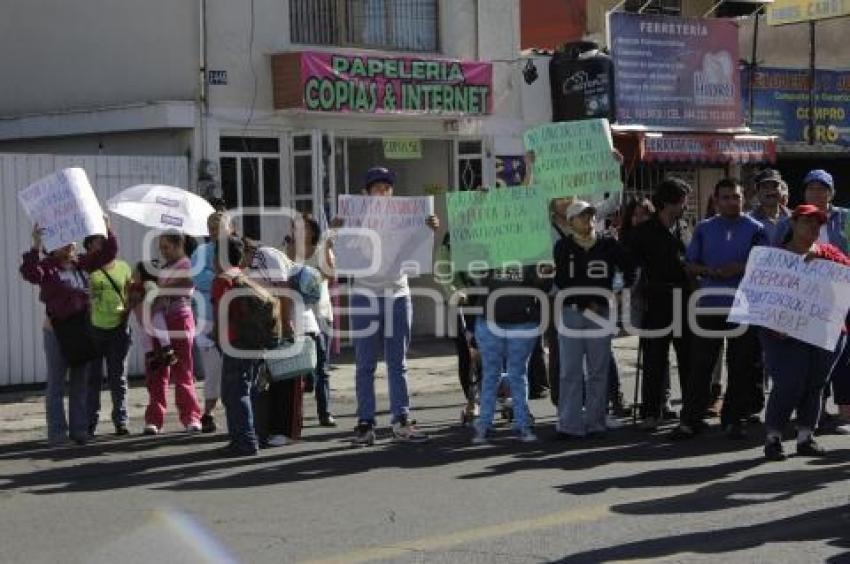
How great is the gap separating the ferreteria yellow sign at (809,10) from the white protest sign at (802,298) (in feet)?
66.6

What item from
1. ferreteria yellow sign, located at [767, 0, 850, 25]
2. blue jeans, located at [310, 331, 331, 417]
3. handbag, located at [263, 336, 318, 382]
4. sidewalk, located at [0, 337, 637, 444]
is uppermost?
ferreteria yellow sign, located at [767, 0, 850, 25]

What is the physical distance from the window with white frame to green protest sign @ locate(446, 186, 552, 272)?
23.9ft

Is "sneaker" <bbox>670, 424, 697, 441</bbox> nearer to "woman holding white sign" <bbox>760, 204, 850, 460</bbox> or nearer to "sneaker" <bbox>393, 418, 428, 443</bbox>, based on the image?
"woman holding white sign" <bbox>760, 204, 850, 460</bbox>

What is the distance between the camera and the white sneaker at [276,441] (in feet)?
36.1

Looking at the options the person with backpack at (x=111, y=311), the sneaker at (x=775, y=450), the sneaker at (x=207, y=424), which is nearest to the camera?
the sneaker at (x=775, y=450)

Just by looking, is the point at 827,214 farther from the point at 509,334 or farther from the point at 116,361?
the point at 116,361

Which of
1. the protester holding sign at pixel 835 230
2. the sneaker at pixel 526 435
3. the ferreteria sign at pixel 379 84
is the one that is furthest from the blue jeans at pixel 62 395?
the ferreteria sign at pixel 379 84

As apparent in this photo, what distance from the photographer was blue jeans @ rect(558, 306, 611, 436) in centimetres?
1084

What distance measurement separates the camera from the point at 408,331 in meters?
10.9

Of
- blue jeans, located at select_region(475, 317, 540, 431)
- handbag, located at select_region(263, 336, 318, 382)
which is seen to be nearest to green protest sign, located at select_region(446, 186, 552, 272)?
blue jeans, located at select_region(475, 317, 540, 431)

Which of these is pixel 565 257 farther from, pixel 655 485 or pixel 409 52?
pixel 409 52

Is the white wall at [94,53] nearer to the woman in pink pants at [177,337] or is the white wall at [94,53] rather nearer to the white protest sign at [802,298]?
the woman in pink pants at [177,337]

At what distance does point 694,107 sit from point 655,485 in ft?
45.6

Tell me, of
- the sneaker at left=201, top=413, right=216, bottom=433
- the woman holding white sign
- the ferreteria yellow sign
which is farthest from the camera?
the ferreteria yellow sign
